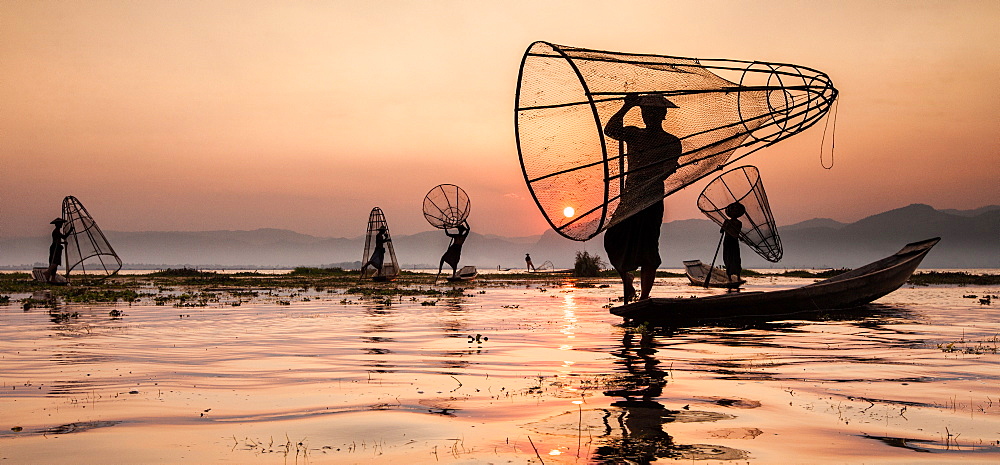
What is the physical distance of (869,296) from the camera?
14844 millimetres

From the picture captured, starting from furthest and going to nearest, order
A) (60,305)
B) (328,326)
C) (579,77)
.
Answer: (60,305)
(328,326)
(579,77)

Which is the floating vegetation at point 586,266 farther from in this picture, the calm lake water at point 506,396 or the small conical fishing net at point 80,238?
the calm lake water at point 506,396

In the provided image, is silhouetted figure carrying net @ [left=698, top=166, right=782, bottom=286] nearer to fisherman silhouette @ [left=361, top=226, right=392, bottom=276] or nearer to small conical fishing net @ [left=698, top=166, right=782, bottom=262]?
small conical fishing net @ [left=698, top=166, right=782, bottom=262]

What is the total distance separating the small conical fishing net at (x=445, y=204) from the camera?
3916 cm

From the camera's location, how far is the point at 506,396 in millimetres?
5684

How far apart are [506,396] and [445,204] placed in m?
34.0

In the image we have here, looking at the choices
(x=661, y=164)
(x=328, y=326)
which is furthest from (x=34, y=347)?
(x=661, y=164)

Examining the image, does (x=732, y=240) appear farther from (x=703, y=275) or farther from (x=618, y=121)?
(x=618, y=121)

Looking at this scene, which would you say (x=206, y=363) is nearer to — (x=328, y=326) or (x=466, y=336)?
(x=466, y=336)

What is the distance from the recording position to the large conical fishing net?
10.4 metres

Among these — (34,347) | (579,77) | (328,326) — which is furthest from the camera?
(328,326)

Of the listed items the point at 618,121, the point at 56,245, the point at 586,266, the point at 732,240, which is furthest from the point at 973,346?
the point at 586,266

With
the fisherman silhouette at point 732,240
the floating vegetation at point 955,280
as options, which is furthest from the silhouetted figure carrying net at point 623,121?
the floating vegetation at point 955,280

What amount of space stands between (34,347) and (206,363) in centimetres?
309
